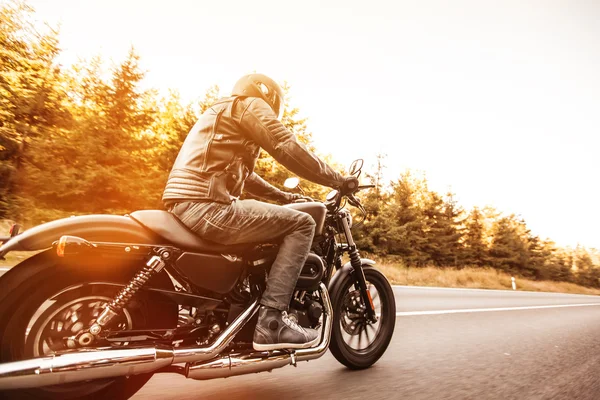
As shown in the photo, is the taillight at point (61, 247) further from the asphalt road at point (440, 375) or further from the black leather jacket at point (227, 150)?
the asphalt road at point (440, 375)

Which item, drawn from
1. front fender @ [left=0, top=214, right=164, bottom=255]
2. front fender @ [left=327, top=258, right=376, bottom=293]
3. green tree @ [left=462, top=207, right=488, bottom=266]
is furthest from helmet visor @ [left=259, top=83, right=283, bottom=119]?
green tree @ [left=462, top=207, right=488, bottom=266]

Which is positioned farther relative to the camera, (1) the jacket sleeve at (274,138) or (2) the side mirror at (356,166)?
(2) the side mirror at (356,166)

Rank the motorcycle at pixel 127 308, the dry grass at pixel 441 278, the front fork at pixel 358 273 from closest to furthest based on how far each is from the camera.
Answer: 1. the motorcycle at pixel 127 308
2. the front fork at pixel 358 273
3. the dry grass at pixel 441 278

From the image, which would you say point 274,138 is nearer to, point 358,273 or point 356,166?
point 356,166

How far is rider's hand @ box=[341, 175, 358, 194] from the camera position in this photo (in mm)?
3096

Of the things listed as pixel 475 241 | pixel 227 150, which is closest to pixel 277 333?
pixel 227 150

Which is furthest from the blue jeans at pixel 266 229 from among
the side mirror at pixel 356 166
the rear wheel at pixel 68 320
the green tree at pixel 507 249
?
the green tree at pixel 507 249

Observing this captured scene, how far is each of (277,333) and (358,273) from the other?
3.52 feet

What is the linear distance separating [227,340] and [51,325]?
0.86m

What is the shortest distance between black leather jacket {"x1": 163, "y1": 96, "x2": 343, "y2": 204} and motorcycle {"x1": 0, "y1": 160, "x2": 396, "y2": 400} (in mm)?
253

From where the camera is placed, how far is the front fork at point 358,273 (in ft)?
11.0

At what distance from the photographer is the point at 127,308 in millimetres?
2143

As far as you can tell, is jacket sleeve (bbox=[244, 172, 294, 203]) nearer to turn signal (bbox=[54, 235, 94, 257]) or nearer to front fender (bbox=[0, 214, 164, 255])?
front fender (bbox=[0, 214, 164, 255])

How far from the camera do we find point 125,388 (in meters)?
2.09
